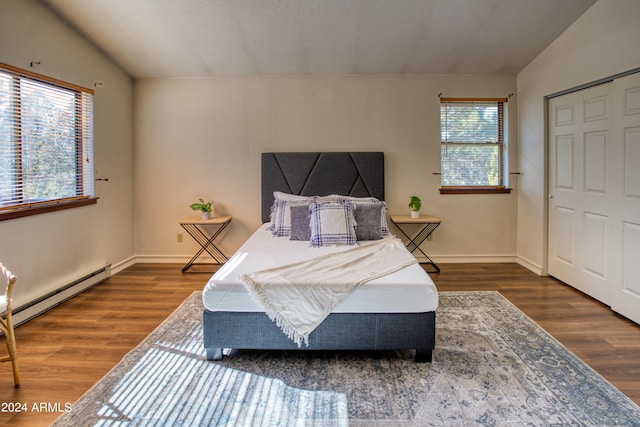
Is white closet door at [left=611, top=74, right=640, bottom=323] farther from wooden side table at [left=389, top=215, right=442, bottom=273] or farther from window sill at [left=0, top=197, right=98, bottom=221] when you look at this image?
window sill at [left=0, top=197, right=98, bottom=221]

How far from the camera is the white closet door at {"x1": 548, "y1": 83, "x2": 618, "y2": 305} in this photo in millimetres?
3490

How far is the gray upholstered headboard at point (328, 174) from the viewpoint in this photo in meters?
4.77

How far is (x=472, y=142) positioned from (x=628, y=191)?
6.44 ft

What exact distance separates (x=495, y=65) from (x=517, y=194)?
63.1 inches

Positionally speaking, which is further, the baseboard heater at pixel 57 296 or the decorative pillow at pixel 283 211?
the decorative pillow at pixel 283 211

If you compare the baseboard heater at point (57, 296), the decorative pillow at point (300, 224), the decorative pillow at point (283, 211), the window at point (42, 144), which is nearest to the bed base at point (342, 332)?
the decorative pillow at point (300, 224)

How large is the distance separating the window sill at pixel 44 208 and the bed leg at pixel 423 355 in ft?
10.5

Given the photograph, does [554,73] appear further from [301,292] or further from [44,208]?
[44,208]

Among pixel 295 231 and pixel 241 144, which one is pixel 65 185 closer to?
pixel 241 144

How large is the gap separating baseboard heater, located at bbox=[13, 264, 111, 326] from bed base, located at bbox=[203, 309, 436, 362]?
1.79 m

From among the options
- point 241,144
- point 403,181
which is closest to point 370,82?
point 403,181

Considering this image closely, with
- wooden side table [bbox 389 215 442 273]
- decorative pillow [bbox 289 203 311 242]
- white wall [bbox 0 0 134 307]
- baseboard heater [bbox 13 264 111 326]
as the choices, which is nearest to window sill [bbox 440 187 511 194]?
wooden side table [bbox 389 215 442 273]

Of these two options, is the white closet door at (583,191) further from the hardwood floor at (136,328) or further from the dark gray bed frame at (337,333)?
the dark gray bed frame at (337,333)

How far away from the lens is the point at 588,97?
369cm
